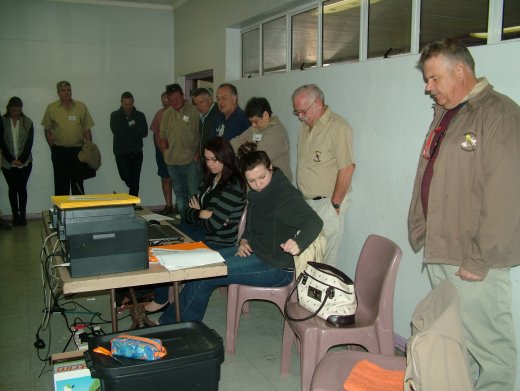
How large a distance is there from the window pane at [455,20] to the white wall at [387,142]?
0.25 metres

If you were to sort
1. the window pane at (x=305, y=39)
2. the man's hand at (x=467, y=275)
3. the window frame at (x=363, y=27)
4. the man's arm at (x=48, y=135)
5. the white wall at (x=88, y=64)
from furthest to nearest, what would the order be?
the white wall at (x=88, y=64)
the man's arm at (x=48, y=135)
the window pane at (x=305, y=39)
the window frame at (x=363, y=27)
the man's hand at (x=467, y=275)

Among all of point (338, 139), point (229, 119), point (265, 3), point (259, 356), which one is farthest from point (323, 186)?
point (265, 3)

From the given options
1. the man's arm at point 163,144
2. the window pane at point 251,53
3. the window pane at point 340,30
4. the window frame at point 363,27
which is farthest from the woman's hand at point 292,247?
the man's arm at point 163,144

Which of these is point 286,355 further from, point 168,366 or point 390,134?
point 390,134

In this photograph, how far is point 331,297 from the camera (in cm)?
221

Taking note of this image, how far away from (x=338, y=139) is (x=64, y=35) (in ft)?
Answer: 16.2

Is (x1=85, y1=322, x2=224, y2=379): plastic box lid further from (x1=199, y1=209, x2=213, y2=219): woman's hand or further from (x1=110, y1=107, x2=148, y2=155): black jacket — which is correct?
(x1=110, y1=107, x2=148, y2=155): black jacket

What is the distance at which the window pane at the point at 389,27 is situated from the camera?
296cm

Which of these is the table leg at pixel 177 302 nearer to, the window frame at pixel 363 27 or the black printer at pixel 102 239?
the black printer at pixel 102 239

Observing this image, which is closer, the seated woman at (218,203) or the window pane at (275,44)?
the seated woman at (218,203)

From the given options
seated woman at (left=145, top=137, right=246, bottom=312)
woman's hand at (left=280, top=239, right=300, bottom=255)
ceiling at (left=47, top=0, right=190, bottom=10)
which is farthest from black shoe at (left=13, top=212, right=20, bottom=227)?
woman's hand at (left=280, top=239, right=300, bottom=255)

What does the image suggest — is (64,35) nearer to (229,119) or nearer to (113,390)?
(229,119)

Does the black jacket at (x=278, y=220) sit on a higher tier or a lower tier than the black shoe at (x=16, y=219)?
higher

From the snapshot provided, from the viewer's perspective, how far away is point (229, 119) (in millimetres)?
4301
